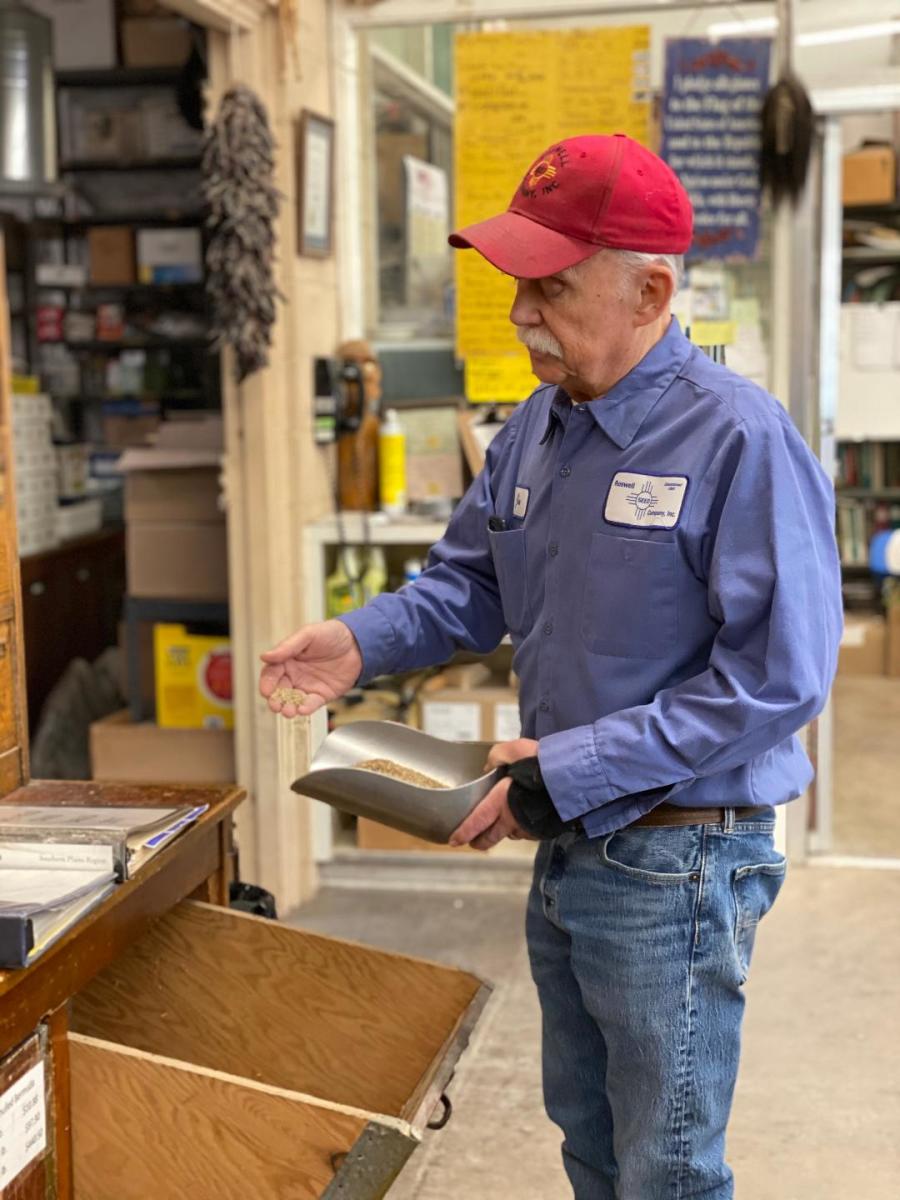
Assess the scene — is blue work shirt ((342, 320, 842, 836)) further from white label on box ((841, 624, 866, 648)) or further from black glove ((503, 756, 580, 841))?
white label on box ((841, 624, 866, 648))

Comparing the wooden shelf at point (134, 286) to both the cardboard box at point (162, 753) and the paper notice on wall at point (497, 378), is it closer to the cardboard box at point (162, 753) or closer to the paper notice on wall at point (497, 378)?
the paper notice on wall at point (497, 378)

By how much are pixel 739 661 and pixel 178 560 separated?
272 cm

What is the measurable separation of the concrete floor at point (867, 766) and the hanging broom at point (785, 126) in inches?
78.7

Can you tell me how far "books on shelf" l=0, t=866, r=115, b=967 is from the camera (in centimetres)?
155

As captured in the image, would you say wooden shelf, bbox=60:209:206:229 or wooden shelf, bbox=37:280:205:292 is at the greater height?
wooden shelf, bbox=60:209:206:229

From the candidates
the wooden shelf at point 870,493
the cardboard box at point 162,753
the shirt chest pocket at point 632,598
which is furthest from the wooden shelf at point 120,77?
the shirt chest pocket at point 632,598

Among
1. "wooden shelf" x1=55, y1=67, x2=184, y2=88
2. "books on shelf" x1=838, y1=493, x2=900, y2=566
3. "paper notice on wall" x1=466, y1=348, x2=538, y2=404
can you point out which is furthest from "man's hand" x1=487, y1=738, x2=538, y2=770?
"books on shelf" x1=838, y1=493, x2=900, y2=566

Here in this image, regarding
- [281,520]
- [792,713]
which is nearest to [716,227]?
[281,520]

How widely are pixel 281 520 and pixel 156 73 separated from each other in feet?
9.64

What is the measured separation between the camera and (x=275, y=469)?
3.78 meters

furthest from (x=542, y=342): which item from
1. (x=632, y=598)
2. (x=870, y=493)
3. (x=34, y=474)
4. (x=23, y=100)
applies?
(x=870, y=493)

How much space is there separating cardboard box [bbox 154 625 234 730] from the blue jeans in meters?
2.36

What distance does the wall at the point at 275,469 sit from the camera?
371cm

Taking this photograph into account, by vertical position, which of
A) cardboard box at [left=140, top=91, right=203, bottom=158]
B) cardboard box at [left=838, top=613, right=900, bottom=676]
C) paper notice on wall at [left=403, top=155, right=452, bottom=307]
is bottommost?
cardboard box at [left=838, top=613, right=900, bottom=676]
